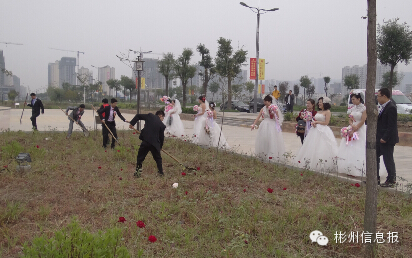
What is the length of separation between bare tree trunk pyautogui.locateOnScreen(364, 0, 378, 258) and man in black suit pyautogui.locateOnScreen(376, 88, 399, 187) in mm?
3081

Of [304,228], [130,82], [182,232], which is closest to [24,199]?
[182,232]

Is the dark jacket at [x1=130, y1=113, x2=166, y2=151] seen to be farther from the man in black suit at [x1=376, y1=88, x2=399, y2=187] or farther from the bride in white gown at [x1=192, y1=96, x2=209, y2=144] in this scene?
the bride in white gown at [x1=192, y1=96, x2=209, y2=144]

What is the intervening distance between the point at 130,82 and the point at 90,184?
54.1 meters

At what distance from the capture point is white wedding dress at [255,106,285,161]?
9476 mm

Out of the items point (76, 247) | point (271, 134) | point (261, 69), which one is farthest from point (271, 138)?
point (261, 69)

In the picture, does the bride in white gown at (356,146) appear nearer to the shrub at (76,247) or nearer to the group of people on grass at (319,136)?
the group of people on grass at (319,136)

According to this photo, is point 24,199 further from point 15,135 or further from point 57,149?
point 15,135

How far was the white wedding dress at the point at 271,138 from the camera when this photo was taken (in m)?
9.48

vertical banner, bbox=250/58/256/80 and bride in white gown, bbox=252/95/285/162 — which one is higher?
vertical banner, bbox=250/58/256/80

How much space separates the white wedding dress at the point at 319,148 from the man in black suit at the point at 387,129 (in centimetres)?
156

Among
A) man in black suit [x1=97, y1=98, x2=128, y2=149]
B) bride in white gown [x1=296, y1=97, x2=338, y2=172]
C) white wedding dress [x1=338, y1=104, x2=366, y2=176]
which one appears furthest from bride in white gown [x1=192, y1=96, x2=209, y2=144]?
white wedding dress [x1=338, y1=104, x2=366, y2=176]

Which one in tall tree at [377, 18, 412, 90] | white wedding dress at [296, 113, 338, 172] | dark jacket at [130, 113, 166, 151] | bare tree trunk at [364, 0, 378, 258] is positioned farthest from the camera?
tall tree at [377, 18, 412, 90]

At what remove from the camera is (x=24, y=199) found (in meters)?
5.65

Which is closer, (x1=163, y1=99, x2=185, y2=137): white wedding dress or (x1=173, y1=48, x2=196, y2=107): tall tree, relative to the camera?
(x1=163, y1=99, x2=185, y2=137): white wedding dress
